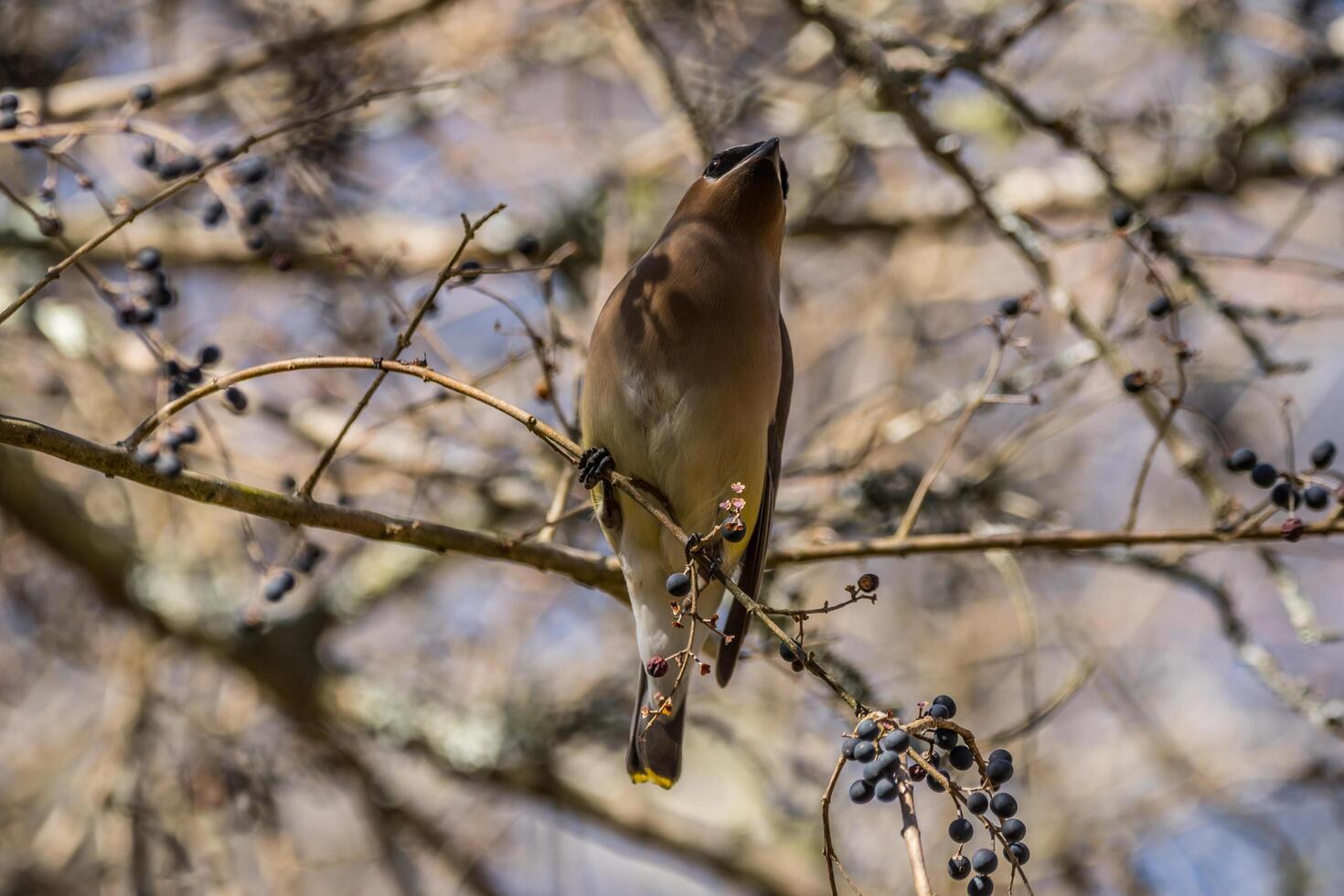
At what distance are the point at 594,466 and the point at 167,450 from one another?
86 centimetres

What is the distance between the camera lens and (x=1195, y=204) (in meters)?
5.69

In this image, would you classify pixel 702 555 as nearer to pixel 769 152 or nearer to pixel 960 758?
pixel 960 758

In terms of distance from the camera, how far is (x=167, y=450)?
2.51m

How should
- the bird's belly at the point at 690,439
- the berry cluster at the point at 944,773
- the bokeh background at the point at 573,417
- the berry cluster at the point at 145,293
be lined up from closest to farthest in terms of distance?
the berry cluster at the point at 944,773 < the berry cluster at the point at 145,293 < the bird's belly at the point at 690,439 < the bokeh background at the point at 573,417

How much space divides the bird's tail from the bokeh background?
1.49 ft

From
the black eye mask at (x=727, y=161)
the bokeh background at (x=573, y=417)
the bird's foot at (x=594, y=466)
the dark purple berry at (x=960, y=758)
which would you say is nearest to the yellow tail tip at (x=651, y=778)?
the bokeh background at (x=573, y=417)

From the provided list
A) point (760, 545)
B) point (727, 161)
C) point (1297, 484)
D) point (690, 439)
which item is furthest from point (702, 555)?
point (727, 161)

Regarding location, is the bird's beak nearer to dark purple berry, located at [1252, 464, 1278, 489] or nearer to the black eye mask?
the black eye mask

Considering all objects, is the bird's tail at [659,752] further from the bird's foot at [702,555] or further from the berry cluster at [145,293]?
the berry cluster at [145,293]

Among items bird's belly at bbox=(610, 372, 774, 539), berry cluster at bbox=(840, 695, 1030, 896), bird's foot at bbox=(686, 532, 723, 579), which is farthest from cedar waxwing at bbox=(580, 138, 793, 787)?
berry cluster at bbox=(840, 695, 1030, 896)

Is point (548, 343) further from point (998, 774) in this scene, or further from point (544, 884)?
point (544, 884)

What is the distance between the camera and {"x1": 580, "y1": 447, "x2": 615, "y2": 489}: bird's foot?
284 cm

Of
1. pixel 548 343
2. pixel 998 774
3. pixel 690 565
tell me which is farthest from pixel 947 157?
pixel 998 774

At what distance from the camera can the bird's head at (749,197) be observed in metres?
3.26
